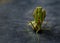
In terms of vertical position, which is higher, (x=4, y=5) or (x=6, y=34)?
(x=4, y=5)

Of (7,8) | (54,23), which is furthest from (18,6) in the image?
(54,23)

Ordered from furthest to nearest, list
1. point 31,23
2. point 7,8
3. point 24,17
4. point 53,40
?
point 7,8 < point 24,17 < point 31,23 < point 53,40

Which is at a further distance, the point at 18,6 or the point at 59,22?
the point at 18,6

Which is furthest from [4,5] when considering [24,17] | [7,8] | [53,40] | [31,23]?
[53,40]

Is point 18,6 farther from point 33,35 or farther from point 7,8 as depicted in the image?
point 33,35

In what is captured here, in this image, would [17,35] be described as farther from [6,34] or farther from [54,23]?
[54,23]

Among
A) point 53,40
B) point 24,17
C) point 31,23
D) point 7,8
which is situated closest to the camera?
point 53,40
